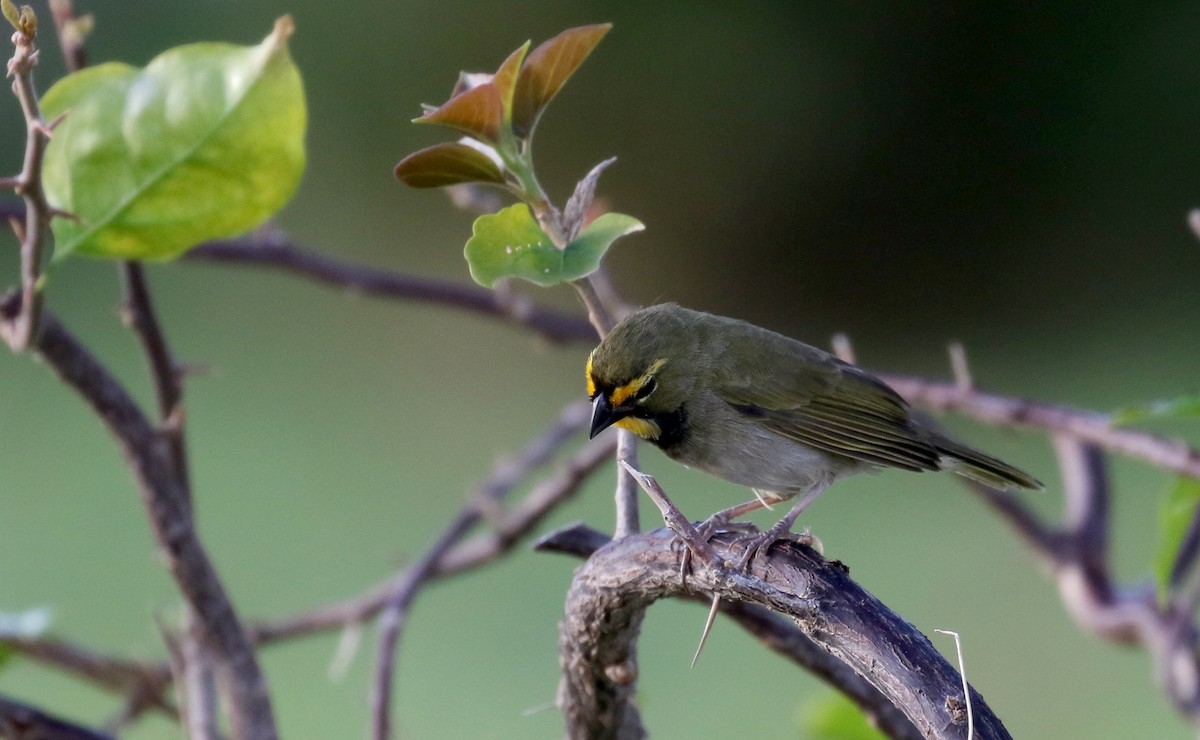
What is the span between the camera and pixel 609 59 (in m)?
4.37

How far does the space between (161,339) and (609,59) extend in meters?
3.41

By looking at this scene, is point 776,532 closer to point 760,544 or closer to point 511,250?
point 760,544

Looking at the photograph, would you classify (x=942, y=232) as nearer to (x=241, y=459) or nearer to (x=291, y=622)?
(x=241, y=459)

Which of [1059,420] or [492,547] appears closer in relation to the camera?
[1059,420]

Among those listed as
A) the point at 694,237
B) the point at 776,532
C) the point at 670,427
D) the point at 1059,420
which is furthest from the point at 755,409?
the point at 694,237

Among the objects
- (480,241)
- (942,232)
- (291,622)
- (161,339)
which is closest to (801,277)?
(942,232)

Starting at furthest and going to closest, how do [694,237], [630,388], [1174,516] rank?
[694,237] < [630,388] < [1174,516]

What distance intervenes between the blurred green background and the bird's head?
2296mm

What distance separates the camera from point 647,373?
1.25m

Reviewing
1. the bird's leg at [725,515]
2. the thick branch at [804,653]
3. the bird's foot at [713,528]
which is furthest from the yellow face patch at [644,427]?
the thick branch at [804,653]

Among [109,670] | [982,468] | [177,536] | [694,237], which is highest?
[694,237]

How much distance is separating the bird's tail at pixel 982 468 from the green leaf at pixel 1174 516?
261mm

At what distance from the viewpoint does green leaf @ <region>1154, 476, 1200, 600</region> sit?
3.19 feet

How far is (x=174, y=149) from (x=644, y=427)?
65 centimetres
